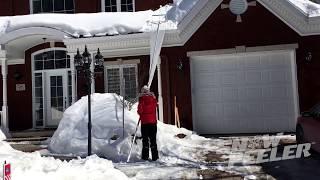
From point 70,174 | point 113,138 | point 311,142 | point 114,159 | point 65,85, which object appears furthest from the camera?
point 65,85

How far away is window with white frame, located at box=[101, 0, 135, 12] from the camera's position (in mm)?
18156

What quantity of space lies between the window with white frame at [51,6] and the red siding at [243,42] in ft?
18.9

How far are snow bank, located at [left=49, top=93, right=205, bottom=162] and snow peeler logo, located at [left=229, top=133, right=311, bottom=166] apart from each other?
1.15 m

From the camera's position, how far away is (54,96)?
57.3ft

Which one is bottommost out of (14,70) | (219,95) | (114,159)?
(114,159)

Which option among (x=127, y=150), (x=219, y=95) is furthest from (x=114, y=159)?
(x=219, y=95)

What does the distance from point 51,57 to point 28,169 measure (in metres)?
10.6

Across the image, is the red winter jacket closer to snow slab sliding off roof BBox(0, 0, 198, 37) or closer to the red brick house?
the red brick house

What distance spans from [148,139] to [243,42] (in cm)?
610

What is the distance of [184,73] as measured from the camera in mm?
15148

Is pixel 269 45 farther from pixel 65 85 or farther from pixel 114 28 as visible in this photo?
pixel 65 85

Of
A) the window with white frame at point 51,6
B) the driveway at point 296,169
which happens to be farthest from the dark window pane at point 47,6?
the driveway at point 296,169

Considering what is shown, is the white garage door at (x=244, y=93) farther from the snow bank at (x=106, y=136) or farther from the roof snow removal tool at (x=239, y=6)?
the snow bank at (x=106, y=136)

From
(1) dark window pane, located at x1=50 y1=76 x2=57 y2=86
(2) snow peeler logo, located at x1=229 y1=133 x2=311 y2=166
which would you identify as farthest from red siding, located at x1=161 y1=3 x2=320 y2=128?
(1) dark window pane, located at x1=50 y1=76 x2=57 y2=86
